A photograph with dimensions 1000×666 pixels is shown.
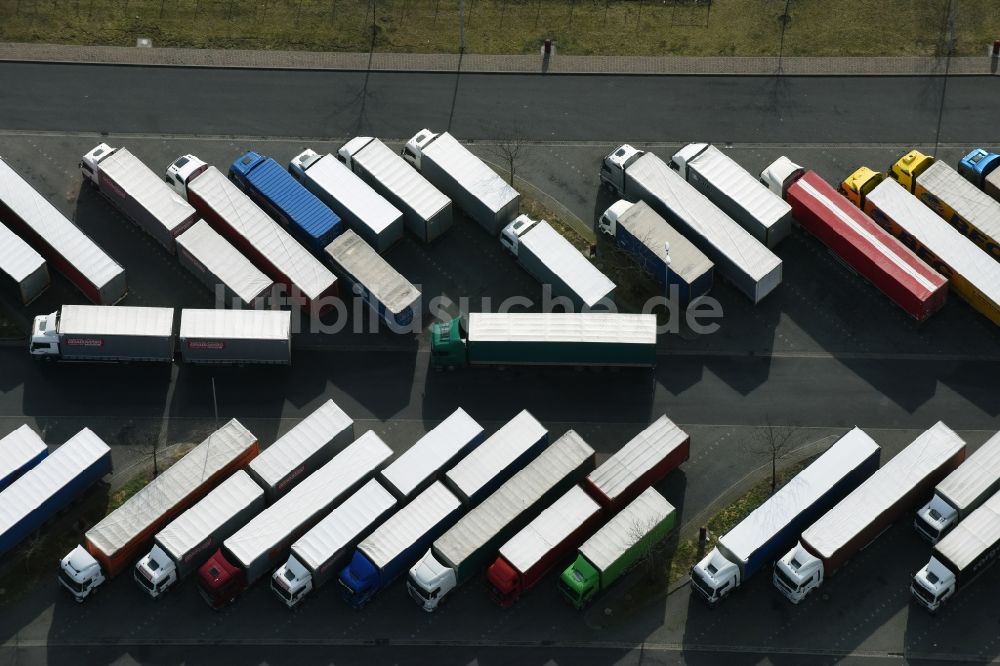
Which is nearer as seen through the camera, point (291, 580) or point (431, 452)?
point (291, 580)

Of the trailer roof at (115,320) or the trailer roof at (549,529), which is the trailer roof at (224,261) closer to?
the trailer roof at (115,320)

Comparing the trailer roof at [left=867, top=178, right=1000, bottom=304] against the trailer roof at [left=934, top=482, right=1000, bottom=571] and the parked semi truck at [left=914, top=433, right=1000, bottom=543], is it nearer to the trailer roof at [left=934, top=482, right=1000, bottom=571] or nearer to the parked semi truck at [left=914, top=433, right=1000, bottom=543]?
the parked semi truck at [left=914, top=433, right=1000, bottom=543]

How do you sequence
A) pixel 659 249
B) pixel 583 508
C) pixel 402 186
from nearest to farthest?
pixel 583 508 → pixel 659 249 → pixel 402 186

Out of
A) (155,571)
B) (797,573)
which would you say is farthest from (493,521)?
(155,571)

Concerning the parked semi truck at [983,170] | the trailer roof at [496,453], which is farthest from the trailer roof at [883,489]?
the parked semi truck at [983,170]

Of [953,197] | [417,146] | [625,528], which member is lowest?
[625,528]

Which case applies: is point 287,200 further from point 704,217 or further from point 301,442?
point 704,217
